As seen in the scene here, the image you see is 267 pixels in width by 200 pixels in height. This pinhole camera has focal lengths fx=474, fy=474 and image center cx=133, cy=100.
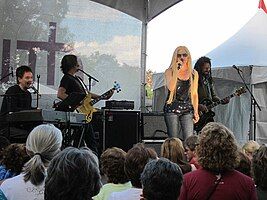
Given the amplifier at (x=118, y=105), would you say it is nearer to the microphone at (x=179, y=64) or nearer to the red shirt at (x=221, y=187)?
the microphone at (x=179, y=64)

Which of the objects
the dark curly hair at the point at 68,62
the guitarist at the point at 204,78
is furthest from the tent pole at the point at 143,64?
the dark curly hair at the point at 68,62

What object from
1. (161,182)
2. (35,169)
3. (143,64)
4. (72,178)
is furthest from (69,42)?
(72,178)

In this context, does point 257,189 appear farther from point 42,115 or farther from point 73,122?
point 73,122

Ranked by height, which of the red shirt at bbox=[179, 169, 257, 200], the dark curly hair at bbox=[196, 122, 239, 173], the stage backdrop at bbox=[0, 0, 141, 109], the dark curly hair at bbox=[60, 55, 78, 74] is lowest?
the red shirt at bbox=[179, 169, 257, 200]

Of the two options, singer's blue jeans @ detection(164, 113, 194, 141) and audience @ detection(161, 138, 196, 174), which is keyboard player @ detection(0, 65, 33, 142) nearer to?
singer's blue jeans @ detection(164, 113, 194, 141)

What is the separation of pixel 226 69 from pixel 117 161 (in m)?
6.78

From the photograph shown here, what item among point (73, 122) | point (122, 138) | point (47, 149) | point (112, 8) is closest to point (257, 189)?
point (47, 149)

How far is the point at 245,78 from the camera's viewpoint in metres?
8.99

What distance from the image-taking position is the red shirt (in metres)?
2.79

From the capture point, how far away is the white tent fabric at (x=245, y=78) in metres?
8.89

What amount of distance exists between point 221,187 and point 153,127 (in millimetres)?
4975

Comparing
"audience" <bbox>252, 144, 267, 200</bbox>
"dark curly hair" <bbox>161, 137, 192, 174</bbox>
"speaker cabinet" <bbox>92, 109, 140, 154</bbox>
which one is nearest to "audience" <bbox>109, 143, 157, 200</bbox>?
"audience" <bbox>252, 144, 267, 200</bbox>

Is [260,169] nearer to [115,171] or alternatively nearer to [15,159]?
[115,171]

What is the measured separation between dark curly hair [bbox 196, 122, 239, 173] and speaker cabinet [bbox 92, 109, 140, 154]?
4.52 m
